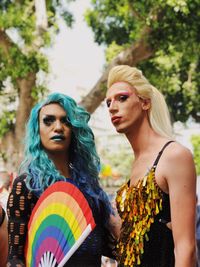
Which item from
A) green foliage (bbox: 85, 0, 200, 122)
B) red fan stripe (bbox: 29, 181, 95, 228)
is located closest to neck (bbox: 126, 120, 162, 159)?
red fan stripe (bbox: 29, 181, 95, 228)

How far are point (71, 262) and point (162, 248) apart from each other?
487mm

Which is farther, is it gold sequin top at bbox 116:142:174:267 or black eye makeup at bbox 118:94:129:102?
black eye makeup at bbox 118:94:129:102

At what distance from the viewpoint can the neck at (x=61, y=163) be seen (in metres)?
3.09

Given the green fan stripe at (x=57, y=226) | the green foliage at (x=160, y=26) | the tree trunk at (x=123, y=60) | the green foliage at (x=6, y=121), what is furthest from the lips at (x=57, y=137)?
the green foliage at (x=6, y=121)

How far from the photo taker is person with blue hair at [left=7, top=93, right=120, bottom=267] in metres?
2.83

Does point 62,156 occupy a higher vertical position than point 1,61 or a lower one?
lower

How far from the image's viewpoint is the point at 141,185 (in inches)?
101

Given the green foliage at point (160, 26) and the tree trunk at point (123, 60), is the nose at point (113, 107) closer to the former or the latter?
the green foliage at point (160, 26)

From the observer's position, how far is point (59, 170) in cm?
309

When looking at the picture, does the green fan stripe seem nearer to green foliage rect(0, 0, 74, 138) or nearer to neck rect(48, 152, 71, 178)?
neck rect(48, 152, 71, 178)

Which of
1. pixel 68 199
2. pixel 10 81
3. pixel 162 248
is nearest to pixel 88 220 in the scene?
pixel 68 199

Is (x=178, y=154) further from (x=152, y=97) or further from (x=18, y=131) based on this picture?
(x=18, y=131)

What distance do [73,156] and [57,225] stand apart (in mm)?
575

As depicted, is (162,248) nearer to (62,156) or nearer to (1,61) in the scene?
(62,156)
